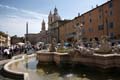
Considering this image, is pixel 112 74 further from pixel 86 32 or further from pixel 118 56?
pixel 86 32

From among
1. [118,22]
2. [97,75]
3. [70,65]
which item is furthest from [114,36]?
[97,75]

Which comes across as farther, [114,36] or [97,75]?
[114,36]

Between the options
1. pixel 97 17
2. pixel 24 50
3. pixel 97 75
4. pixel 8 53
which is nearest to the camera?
pixel 97 75

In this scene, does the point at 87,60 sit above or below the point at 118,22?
below

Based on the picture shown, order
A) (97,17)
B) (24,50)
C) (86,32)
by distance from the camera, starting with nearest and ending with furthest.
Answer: (24,50) → (97,17) → (86,32)

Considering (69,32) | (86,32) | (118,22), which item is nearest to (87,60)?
(118,22)

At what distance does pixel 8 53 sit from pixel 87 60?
475 inches

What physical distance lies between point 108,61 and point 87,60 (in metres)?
1.81

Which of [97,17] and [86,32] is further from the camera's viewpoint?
[86,32]

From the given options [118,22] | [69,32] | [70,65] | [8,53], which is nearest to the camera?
[70,65]

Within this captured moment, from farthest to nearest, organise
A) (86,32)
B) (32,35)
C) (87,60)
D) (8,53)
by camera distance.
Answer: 1. (32,35)
2. (86,32)
3. (8,53)
4. (87,60)

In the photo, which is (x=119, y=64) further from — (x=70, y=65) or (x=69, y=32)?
(x=69, y=32)

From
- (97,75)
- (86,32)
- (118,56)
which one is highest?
(86,32)

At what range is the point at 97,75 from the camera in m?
12.5
